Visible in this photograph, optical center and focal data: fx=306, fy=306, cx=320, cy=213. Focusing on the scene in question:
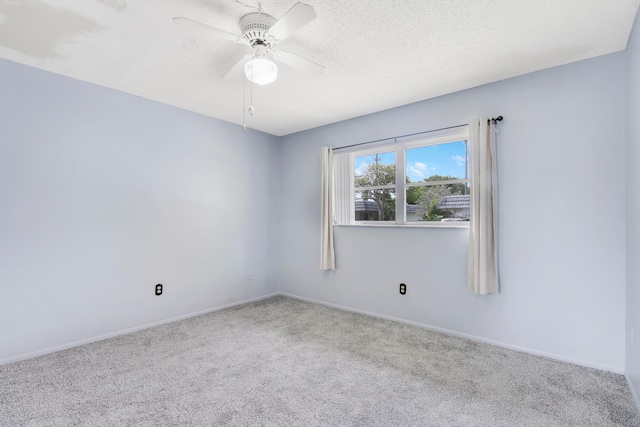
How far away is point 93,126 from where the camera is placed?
2.91 meters

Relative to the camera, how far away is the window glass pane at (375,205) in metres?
3.65

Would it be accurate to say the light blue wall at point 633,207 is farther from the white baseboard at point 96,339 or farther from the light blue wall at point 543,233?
the white baseboard at point 96,339

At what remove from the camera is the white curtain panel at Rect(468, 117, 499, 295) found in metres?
2.75

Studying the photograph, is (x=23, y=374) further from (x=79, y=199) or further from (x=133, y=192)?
(x=133, y=192)

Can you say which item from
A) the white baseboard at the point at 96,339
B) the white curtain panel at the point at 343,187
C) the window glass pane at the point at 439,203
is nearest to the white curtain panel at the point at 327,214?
the white curtain panel at the point at 343,187

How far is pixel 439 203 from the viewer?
327 cm

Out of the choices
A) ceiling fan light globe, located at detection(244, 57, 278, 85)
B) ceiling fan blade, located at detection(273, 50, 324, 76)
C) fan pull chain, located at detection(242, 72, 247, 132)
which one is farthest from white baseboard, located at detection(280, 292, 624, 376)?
ceiling fan light globe, located at detection(244, 57, 278, 85)

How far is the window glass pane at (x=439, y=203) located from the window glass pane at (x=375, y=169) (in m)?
0.34

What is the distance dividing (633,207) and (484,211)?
95 cm

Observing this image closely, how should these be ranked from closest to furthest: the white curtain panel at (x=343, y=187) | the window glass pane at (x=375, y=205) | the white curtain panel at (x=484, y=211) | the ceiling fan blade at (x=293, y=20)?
1. the ceiling fan blade at (x=293, y=20)
2. the white curtain panel at (x=484, y=211)
3. the window glass pane at (x=375, y=205)
4. the white curtain panel at (x=343, y=187)

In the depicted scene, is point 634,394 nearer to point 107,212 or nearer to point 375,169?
point 375,169

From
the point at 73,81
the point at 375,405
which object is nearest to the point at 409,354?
the point at 375,405

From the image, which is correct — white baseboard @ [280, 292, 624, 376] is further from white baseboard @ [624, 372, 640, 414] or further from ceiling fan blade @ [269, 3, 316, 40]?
ceiling fan blade @ [269, 3, 316, 40]

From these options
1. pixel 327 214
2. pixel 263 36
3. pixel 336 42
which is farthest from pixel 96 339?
pixel 336 42
